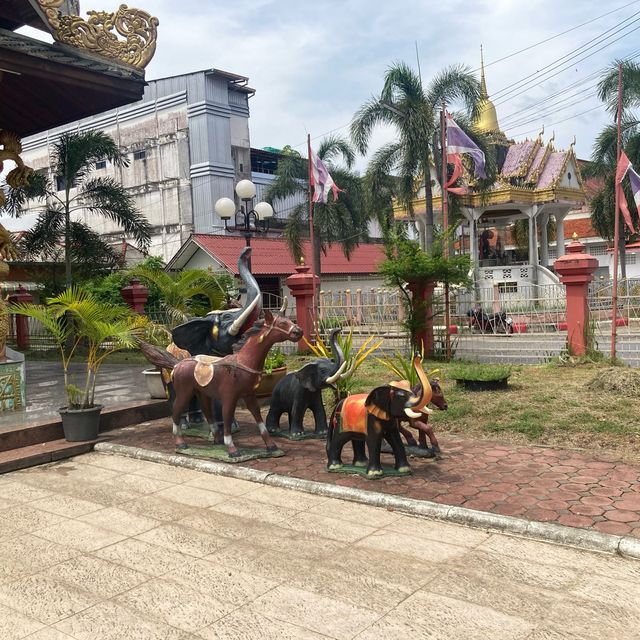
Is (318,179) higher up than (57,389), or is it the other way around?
(318,179)

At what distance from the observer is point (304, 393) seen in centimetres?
716

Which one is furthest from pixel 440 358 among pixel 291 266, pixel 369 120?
pixel 291 266

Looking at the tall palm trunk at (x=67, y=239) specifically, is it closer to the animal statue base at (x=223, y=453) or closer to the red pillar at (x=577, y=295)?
the animal statue base at (x=223, y=453)

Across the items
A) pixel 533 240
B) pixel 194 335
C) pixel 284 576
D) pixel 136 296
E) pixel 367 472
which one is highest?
pixel 533 240

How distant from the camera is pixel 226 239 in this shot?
93.0 ft

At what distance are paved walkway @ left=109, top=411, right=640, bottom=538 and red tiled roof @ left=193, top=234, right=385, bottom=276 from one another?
17735mm

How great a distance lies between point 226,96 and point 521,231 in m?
17.6

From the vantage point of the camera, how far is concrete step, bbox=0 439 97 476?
681 cm

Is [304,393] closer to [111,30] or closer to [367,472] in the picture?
[367,472]

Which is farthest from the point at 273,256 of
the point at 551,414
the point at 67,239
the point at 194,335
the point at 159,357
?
the point at 551,414

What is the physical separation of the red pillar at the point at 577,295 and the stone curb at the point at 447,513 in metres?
7.95

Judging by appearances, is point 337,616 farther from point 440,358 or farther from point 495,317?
point 495,317

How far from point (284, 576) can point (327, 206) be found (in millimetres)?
24751

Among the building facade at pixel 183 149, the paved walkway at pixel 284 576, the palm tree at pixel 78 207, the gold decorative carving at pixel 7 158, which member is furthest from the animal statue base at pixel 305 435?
the building facade at pixel 183 149
